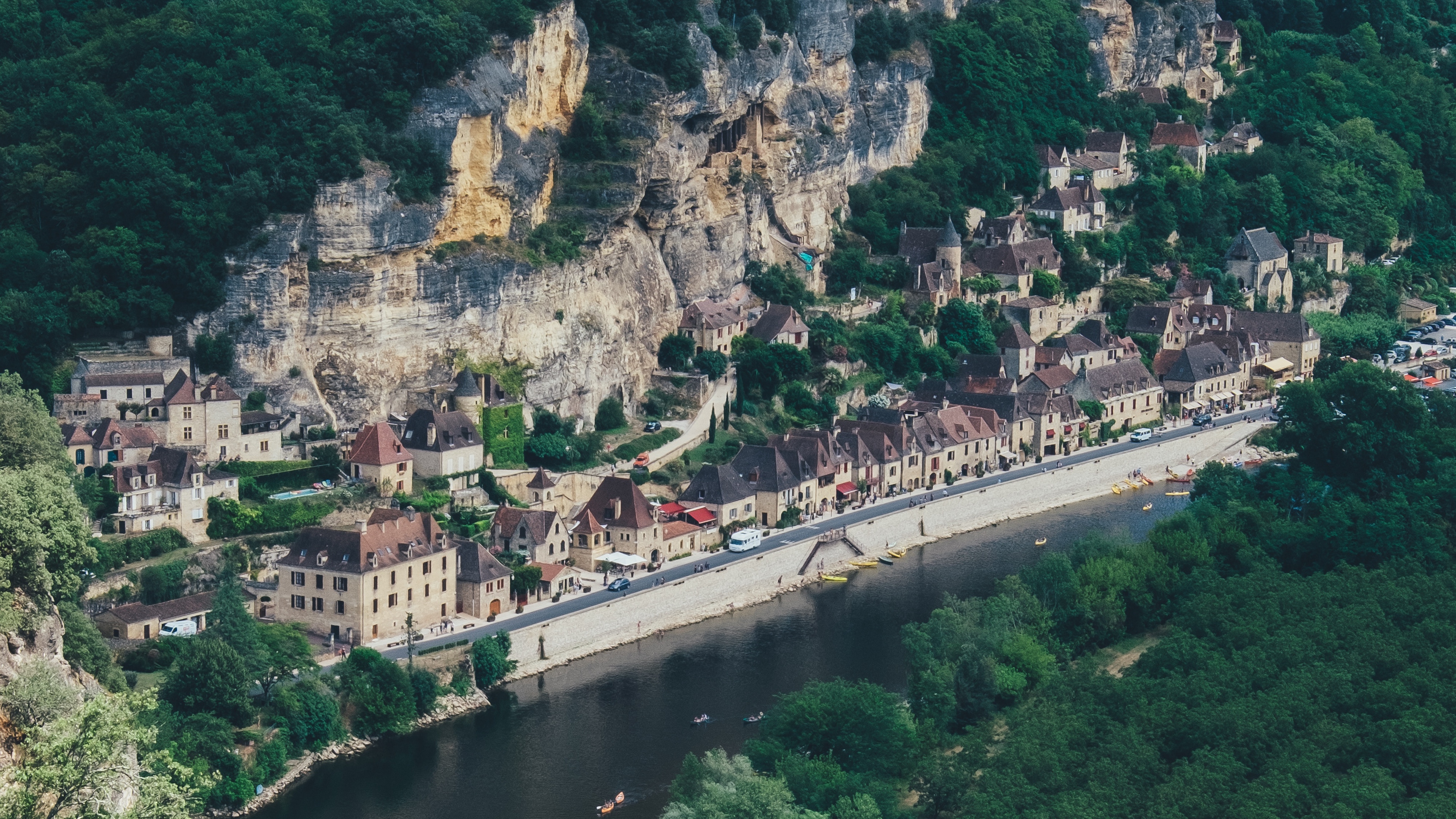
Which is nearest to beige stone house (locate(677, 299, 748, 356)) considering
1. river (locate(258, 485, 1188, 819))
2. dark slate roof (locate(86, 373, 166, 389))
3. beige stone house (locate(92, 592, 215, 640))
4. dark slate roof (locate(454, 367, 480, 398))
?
dark slate roof (locate(454, 367, 480, 398))

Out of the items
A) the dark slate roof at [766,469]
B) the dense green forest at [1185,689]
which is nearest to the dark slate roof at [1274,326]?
the dense green forest at [1185,689]

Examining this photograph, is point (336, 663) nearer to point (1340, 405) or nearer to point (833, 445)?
point (833, 445)

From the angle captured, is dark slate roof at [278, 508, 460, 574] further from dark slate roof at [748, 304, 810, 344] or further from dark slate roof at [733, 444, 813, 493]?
dark slate roof at [748, 304, 810, 344]

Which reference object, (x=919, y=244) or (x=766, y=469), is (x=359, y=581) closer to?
(x=766, y=469)

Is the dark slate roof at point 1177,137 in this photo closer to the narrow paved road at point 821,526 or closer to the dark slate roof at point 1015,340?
the narrow paved road at point 821,526

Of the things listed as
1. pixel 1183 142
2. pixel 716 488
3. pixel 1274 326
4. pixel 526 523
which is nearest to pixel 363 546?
pixel 526 523

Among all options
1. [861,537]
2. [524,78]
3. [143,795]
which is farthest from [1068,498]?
[143,795]
